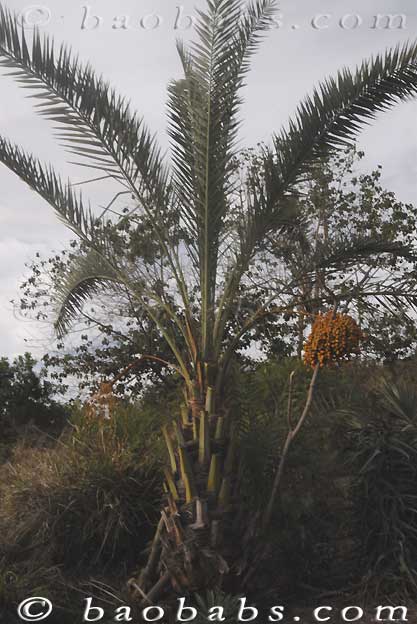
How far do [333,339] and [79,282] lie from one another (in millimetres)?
3078

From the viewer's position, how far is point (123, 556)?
6902 mm

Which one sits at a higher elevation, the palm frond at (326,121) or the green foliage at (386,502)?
the palm frond at (326,121)

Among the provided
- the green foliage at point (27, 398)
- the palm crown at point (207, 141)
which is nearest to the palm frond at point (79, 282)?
the palm crown at point (207, 141)

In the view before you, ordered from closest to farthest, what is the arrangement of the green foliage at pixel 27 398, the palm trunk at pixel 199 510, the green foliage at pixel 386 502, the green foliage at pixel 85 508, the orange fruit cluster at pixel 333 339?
the orange fruit cluster at pixel 333 339, the palm trunk at pixel 199 510, the green foliage at pixel 386 502, the green foliage at pixel 85 508, the green foliage at pixel 27 398

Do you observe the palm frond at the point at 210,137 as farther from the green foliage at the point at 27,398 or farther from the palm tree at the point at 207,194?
the green foliage at the point at 27,398

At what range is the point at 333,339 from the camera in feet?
17.7

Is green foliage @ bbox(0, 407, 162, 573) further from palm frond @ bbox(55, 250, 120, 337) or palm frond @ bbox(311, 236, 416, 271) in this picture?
palm frond @ bbox(311, 236, 416, 271)

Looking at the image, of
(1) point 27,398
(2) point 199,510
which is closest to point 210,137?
(2) point 199,510

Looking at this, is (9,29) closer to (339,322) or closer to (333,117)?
(333,117)

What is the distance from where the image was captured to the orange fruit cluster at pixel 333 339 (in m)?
5.38

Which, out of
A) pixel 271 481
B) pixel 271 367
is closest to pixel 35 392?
pixel 271 367

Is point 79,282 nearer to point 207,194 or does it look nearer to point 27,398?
point 207,194

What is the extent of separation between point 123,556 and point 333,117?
14.6 feet

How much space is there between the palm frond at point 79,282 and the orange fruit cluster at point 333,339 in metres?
2.21
